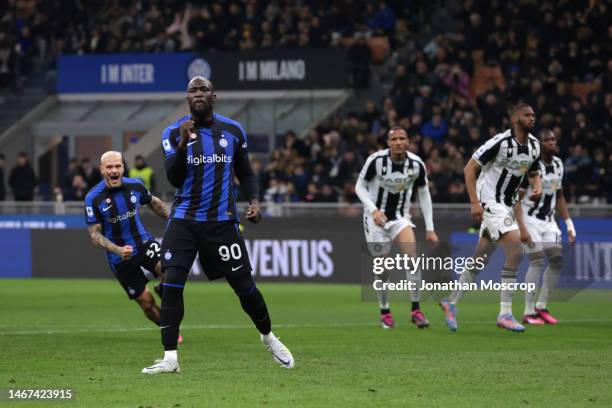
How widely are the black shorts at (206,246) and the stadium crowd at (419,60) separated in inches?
592

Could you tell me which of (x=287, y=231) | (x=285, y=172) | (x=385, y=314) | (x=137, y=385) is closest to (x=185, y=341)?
(x=385, y=314)

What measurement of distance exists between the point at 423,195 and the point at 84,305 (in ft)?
21.9

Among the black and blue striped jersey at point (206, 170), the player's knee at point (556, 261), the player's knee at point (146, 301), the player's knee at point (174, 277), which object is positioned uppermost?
the black and blue striped jersey at point (206, 170)

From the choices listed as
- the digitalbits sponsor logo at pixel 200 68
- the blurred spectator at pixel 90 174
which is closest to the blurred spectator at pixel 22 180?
the blurred spectator at pixel 90 174

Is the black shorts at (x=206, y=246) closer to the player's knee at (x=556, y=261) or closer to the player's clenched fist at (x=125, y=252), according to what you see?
the player's clenched fist at (x=125, y=252)

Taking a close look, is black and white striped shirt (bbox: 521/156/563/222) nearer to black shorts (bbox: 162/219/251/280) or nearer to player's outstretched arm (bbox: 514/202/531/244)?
player's outstretched arm (bbox: 514/202/531/244)

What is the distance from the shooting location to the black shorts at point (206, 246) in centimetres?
1019

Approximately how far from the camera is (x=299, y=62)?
107 ft

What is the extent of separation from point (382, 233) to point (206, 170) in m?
5.34

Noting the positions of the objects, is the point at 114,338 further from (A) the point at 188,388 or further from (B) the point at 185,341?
(A) the point at 188,388

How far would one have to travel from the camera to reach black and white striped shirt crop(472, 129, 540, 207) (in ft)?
47.5

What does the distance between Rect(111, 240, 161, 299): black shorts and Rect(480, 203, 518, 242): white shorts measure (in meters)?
3.68

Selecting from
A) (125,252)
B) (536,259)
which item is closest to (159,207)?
(125,252)

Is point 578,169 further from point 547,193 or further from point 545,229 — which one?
point 545,229
